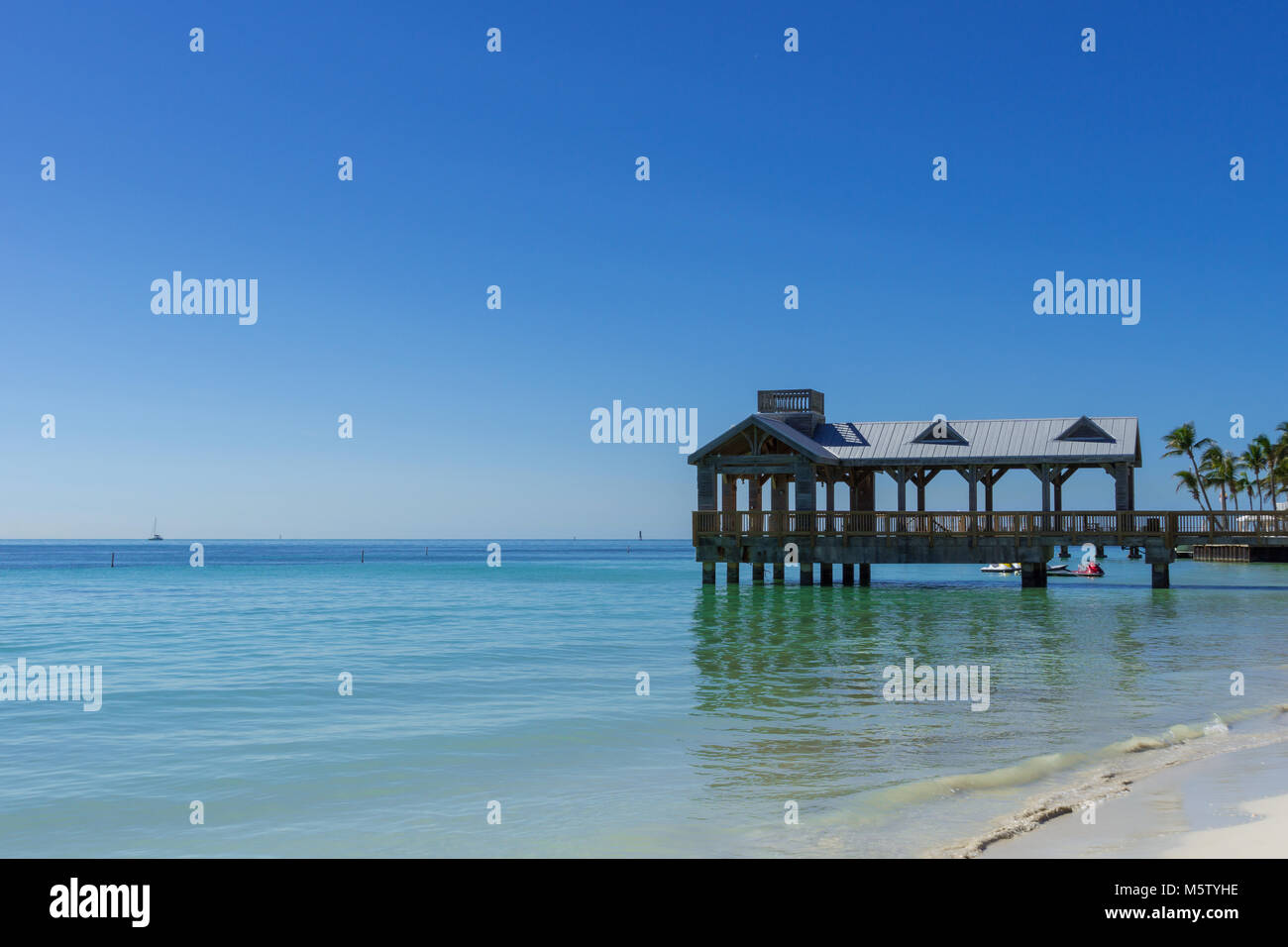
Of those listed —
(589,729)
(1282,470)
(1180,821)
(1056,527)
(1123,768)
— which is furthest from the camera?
(1282,470)

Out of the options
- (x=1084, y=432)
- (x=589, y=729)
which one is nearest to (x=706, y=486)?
(x=1084, y=432)

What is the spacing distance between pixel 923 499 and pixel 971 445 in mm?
3353

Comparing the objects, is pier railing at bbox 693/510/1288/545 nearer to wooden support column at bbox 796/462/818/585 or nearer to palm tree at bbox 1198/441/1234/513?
wooden support column at bbox 796/462/818/585

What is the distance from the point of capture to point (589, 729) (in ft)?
46.8

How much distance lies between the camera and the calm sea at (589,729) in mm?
9492

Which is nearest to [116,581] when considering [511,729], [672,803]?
[511,729]

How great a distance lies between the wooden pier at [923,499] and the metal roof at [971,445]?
5cm

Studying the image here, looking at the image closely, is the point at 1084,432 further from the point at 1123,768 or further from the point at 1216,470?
the point at 1216,470

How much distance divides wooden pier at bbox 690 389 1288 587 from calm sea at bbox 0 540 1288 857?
23.8 ft

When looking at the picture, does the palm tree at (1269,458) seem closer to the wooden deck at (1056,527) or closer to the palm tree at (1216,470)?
the palm tree at (1216,470)

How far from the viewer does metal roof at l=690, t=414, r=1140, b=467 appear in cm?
3938
